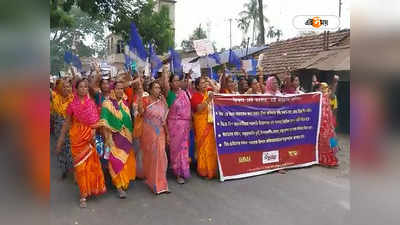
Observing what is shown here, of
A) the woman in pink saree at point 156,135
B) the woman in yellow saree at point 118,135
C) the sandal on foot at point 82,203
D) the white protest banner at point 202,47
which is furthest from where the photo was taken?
the white protest banner at point 202,47

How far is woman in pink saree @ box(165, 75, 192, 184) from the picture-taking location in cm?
457

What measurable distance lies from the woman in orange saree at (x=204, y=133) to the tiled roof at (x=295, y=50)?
6.18 metres

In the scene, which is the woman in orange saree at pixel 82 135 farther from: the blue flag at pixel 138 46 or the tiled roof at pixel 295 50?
the tiled roof at pixel 295 50

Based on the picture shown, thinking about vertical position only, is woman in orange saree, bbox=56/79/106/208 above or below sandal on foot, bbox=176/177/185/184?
above

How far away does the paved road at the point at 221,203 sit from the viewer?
11.3 feet

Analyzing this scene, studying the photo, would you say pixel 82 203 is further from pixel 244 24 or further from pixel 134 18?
pixel 244 24

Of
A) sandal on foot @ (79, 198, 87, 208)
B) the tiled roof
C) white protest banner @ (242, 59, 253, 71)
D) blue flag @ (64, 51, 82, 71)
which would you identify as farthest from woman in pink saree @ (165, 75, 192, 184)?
the tiled roof

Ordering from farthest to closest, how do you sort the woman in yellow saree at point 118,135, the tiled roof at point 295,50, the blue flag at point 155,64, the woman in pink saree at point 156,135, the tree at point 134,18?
the tiled roof at point 295,50
the tree at point 134,18
the blue flag at point 155,64
the woman in pink saree at point 156,135
the woman in yellow saree at point 118,135

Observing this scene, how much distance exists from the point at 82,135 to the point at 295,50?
10320mm

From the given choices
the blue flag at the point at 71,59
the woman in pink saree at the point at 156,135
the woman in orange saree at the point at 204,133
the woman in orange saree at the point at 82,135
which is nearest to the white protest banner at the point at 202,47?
the woman in orange saree at the point at 204,133

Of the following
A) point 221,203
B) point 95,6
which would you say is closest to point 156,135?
point 221,203

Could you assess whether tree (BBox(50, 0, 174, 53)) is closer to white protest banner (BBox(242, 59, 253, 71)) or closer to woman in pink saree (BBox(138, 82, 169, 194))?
white protest banner (BBox(242, 59, 253, 71))
